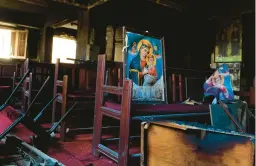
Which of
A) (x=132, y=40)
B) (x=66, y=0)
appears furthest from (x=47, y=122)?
(x=66, y=0)

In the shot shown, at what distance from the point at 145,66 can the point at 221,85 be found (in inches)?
56.9

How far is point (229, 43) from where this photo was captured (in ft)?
26.7

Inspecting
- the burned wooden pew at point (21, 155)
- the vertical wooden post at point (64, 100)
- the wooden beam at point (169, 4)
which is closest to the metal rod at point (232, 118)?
the burned wooden pew at point (21, 155)

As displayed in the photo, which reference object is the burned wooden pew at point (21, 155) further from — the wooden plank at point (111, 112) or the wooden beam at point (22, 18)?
the wooden beam at point (22, 18)

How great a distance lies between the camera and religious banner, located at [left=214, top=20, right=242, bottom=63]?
7.84 m

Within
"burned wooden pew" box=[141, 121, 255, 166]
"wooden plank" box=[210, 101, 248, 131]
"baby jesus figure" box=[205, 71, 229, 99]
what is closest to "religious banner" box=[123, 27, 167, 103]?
"baby jesus figure" box=[205, 71, 229, 99]

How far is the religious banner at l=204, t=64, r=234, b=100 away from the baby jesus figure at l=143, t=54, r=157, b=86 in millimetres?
1094

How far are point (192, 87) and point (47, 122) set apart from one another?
4073 mm

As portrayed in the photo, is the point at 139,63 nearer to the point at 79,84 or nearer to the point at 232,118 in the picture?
the point at 232,118

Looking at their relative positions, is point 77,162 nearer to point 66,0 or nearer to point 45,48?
point 66,0

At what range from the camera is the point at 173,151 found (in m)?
2.20

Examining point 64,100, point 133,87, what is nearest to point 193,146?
point 133,87

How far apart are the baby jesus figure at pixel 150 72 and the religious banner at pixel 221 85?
109 centimetres

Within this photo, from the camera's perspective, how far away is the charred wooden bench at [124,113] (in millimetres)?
2904
